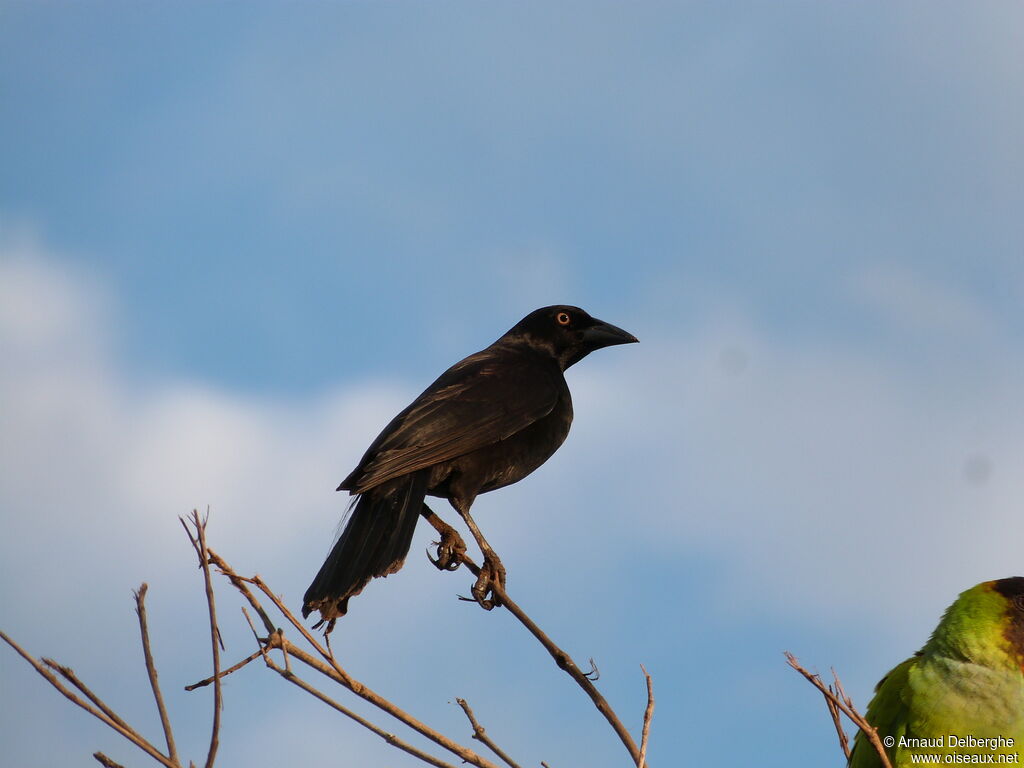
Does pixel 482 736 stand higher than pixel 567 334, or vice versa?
pixel 567 334

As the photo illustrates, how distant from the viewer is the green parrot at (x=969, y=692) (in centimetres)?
355

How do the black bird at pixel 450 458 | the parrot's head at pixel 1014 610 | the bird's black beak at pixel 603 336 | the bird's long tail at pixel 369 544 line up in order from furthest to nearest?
the bird's black beak at pixel 603 336
the black bird at pixel 450 458
the bird's long tail at pixel 369 544
the parrot's head at pixel 1014 610

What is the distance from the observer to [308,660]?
9.81ft

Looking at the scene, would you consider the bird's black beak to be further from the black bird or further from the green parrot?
the green parrot

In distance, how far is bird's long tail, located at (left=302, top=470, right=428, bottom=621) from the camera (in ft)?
14.1

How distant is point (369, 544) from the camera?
4.58m

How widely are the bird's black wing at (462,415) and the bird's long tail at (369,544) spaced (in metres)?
0.11

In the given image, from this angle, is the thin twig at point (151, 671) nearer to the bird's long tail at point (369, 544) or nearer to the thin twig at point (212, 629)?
the thin twig at point (212, 629)

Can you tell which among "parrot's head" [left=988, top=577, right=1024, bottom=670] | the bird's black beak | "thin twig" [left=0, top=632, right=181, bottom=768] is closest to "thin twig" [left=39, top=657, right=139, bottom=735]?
"thin twig" [left=0, top=632, right=181, bottom=768]

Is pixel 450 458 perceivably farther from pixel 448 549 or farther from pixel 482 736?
pixel 482 736

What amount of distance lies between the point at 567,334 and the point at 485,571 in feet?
7.69

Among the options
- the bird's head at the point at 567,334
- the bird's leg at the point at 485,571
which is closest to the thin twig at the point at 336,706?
the bird's leg at the point at 485,571

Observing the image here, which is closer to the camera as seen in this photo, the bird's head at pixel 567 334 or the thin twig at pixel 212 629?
the thin twig at pixel 212 629

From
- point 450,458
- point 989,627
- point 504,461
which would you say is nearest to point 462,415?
point 450,458
